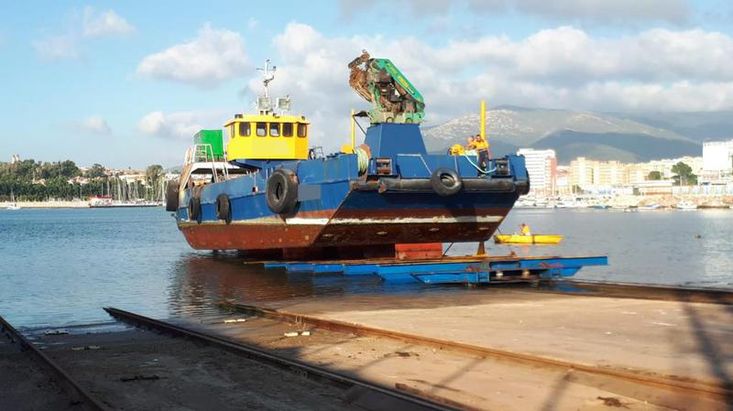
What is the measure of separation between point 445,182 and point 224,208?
10.3 m

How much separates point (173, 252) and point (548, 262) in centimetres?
2718

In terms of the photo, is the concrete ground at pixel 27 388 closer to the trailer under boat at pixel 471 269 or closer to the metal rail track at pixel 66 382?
the metal rail track at pixel 66 382

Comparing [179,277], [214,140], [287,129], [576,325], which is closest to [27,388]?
[576,325]

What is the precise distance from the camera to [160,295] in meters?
21.1

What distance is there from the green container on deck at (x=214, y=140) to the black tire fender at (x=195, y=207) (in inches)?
112

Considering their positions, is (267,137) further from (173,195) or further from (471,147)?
(173,195)

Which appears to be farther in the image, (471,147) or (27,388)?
(471,147)

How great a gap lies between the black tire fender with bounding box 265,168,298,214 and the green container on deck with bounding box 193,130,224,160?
39.1ft

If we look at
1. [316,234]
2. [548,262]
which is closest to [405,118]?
[316,234]

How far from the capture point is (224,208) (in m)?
27.1

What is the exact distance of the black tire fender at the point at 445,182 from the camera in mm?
19312

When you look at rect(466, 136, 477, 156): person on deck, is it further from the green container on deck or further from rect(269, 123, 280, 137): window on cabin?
the green container on deck

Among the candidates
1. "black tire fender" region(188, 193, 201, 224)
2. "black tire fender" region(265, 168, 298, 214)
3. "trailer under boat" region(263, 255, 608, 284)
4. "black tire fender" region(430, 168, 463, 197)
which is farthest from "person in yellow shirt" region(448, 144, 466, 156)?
Result: "black tire fender" region(188, 193, 201, 224)

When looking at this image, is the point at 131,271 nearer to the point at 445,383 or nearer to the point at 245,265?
the point at 245,265
